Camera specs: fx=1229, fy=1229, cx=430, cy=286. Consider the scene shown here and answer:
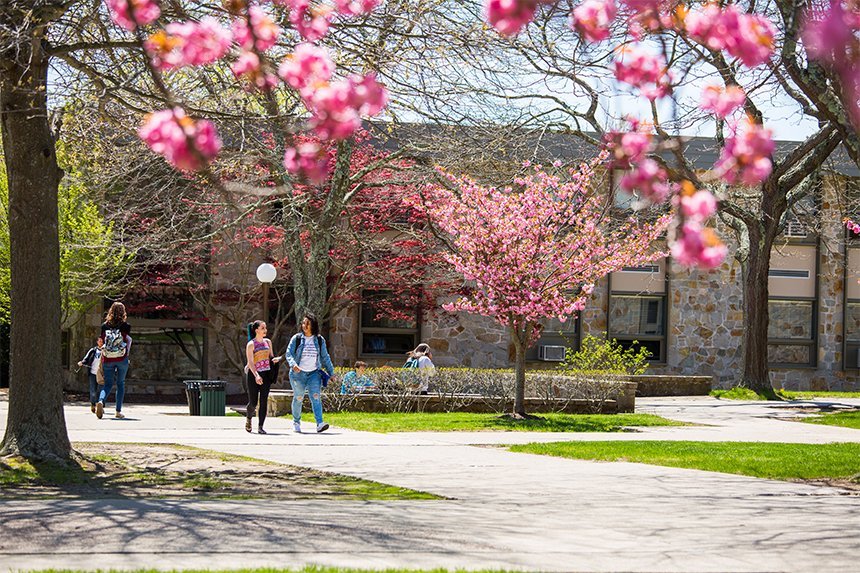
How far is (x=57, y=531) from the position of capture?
24.1 ft

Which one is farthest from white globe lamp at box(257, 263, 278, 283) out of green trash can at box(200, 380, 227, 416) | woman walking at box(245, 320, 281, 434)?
woman walking at box(245, 320, 281, 434)

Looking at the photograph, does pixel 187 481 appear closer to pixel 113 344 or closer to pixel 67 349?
pixel 113 344

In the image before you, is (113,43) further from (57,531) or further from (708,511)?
(708,511)

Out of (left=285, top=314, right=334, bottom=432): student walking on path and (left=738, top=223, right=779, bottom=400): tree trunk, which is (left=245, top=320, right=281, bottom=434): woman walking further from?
(left=738, top=223, right=779, bottom=400): tree trunk

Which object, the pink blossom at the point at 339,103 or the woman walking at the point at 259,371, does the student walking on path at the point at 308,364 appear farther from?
the pink blossom at the point at 339,103

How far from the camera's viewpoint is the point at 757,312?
27297 mm

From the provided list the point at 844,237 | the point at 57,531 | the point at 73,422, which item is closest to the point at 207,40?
the point at 57,531

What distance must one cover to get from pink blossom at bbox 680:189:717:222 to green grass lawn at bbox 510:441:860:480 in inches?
301

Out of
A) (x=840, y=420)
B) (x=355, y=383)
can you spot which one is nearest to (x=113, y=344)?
(x=355, y=383)

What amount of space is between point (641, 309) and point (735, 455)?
19124 millimetres

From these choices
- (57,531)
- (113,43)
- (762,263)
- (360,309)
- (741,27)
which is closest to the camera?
(741,27)

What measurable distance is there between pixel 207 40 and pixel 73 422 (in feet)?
42.0

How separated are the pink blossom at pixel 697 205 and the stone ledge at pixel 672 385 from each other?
81.6 feet

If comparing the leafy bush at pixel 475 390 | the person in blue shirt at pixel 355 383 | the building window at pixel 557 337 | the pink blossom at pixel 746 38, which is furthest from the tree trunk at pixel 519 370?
the pink blossom at pixel 746 38
